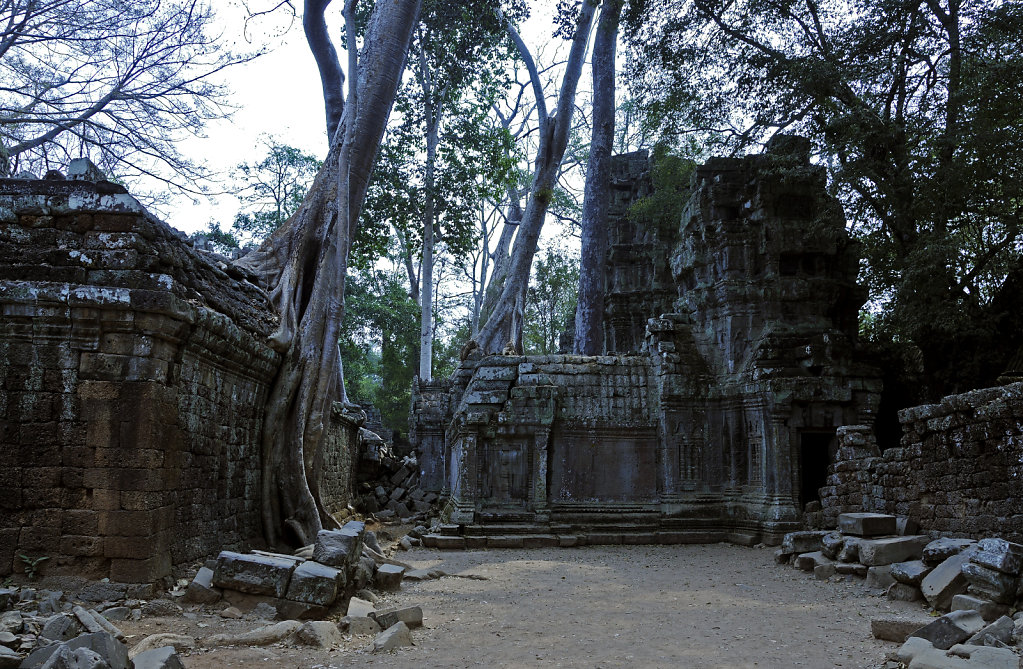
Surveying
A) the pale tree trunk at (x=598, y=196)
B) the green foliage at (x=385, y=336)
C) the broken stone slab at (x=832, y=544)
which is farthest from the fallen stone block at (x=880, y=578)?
→ the green foliage at (x=385, y=336)

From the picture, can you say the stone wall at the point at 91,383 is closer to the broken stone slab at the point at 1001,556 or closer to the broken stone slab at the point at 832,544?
the broken stone slab at the point at 1001,556

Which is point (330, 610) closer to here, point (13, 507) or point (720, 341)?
point (13, 507)

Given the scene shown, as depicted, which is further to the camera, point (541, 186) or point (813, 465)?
point (541, 186)

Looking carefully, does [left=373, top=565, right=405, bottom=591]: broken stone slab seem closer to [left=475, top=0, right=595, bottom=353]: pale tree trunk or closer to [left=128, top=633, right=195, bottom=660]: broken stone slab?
[left=128, top=633, right=195, bottom=660]: broken stone slab

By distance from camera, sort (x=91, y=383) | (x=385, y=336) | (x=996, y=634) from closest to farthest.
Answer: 1. (x=996, y=634)
2. (x=91, y=383)
3. (x=385, y=336)

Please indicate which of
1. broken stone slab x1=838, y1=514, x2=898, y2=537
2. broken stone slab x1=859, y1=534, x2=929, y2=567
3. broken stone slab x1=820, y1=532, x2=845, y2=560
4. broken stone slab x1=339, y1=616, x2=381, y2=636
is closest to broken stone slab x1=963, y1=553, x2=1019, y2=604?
broken stone slab x1=859, y1=534, x2=929, y2=567

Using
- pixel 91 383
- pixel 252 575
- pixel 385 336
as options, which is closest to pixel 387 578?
pixel 252 575

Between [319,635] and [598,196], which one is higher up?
[598,196]

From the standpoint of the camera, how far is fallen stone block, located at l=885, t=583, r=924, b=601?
6008 millimetres

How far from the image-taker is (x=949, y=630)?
417cm

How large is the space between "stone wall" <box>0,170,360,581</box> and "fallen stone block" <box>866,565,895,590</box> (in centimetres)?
606

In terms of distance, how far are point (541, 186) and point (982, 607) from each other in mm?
13327

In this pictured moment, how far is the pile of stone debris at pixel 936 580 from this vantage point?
4.02 metres

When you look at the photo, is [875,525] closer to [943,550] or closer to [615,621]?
[943,550]
